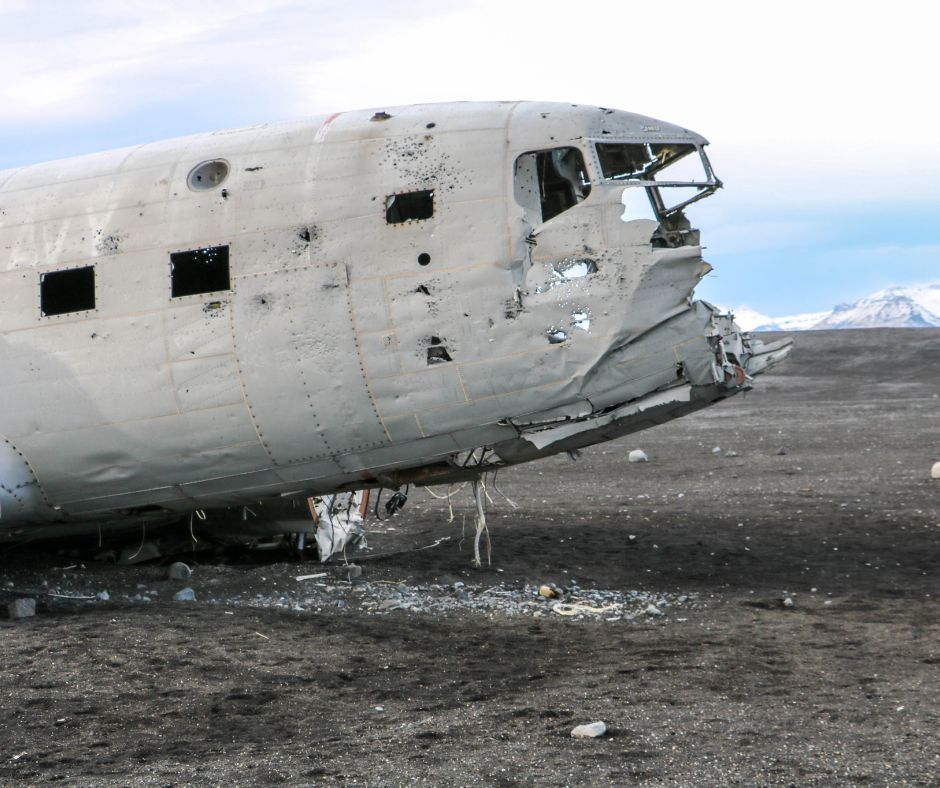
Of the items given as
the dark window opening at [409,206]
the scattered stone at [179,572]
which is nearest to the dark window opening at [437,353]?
the dark window opening at [409,206]

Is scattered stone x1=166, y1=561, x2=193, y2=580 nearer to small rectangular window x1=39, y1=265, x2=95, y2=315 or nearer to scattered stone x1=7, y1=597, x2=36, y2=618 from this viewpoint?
scattered stone x1=7, y1=597, x2=36, y2=618

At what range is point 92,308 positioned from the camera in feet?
35.5

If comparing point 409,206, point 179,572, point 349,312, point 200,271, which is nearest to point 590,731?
point 349,312

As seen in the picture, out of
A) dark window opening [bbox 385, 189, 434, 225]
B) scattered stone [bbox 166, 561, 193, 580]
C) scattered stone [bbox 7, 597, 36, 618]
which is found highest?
dark window opening [bbox 385, 189, 434, 225]

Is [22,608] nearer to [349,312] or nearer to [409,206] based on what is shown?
[349,312]

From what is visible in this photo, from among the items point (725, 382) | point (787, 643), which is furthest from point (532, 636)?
point (725, 382)

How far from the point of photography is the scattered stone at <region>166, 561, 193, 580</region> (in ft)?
43.4

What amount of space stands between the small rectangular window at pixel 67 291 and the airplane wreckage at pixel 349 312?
0.02m

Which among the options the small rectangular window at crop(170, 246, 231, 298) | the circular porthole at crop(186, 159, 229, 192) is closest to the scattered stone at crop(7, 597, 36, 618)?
the small rectangular window at crop(170, 246, 231, 298)

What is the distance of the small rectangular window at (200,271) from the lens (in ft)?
34.6

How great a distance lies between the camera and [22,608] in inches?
444

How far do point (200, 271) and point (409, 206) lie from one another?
2.06 meters

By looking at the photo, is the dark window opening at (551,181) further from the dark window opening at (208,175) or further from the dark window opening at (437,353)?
the dark window opening at (208,175)

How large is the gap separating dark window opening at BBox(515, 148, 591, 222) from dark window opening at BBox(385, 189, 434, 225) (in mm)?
802
